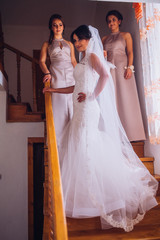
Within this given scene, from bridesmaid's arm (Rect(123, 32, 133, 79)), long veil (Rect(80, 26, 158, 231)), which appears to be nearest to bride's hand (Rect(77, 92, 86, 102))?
long veil (Rect(80, 26, 158, 231))

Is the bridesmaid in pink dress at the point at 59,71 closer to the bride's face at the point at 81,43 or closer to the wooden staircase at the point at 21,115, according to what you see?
the bride's face at the point at 81,43

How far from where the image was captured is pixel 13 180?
4.02m

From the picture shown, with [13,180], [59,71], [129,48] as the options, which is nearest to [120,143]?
[59,71]

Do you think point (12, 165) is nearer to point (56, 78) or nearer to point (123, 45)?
point (56, 78)

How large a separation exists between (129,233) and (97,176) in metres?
0.46

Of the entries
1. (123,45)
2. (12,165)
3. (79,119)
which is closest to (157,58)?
(123,45)

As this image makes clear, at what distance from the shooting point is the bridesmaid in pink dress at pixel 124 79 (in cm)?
293

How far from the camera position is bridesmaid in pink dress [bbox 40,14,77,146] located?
2.63 metres

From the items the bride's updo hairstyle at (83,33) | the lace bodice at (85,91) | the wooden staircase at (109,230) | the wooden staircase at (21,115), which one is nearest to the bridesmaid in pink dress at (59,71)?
the lace bodice at (85,91)

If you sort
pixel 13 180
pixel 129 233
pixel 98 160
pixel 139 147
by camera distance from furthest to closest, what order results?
pixel 13 180 < pixel 139 147 < pixel 98 160 < pixel 129 233

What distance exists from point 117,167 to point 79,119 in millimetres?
544

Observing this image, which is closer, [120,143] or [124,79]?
[120,143]

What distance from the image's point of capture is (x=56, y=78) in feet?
9.02

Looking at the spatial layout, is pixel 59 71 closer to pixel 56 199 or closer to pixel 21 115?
pixel 21 115
